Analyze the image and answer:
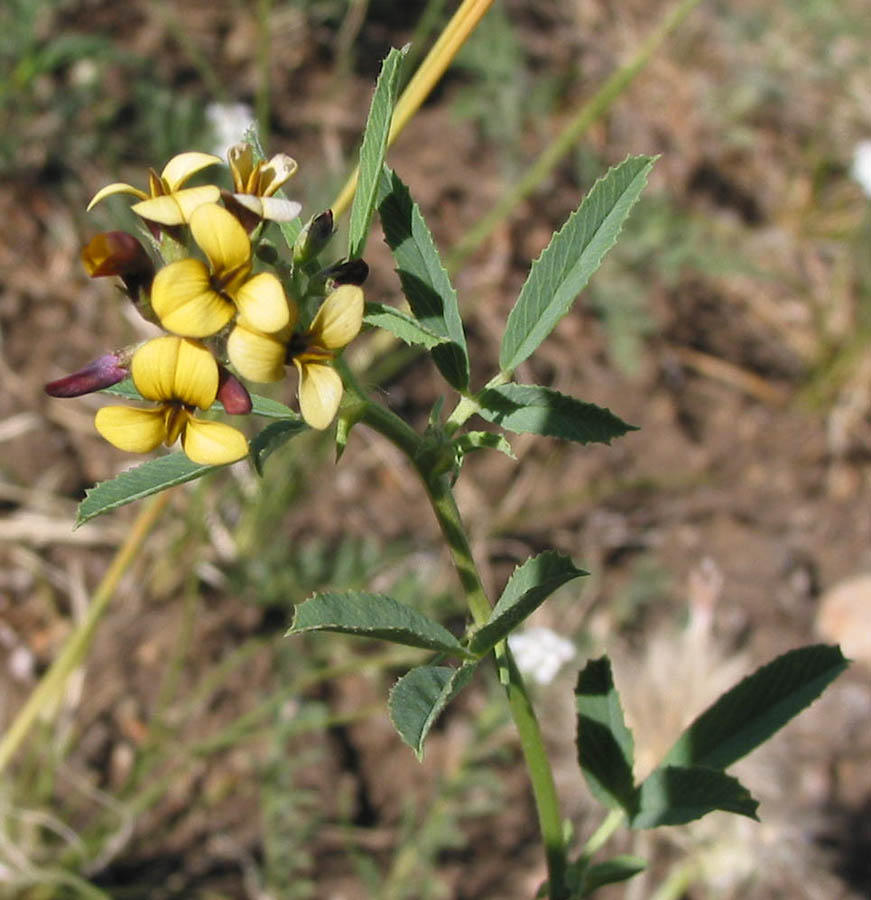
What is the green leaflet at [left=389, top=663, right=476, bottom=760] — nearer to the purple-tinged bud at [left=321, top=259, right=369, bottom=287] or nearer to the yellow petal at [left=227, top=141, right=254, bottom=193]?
the purple-tinged bud at [left=321, top=259, right=369, bottom=287]

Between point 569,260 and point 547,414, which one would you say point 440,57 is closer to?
point 569,260

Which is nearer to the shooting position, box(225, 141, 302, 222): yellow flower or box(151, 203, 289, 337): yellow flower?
box(151, 203, 289, 337): yellow flower

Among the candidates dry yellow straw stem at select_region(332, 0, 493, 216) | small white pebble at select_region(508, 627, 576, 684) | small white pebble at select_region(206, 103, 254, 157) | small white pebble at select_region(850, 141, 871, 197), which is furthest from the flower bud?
small white pebble at select_region(850, 141, 871, 197)

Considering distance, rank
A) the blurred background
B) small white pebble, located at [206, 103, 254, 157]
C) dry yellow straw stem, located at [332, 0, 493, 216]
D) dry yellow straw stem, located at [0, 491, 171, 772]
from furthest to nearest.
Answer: small white pebble, located at [206, 103, 254, 157] < the blurred background < dry yellow straw stem, located at [0, 491, 171, 772] < dry yellow straw stem, located at [332, 0, 493, 216]

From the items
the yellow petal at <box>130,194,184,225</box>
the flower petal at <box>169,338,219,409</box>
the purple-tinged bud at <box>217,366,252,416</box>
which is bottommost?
the purple-tinged bud at <box>217,366,252,416</box>

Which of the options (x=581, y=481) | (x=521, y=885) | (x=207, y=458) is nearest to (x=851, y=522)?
(x=581, y=481)

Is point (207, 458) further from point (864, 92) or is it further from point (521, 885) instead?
point (864, 92)

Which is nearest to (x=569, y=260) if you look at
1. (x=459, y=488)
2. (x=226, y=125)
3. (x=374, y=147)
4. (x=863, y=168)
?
(x=374, y=147)
